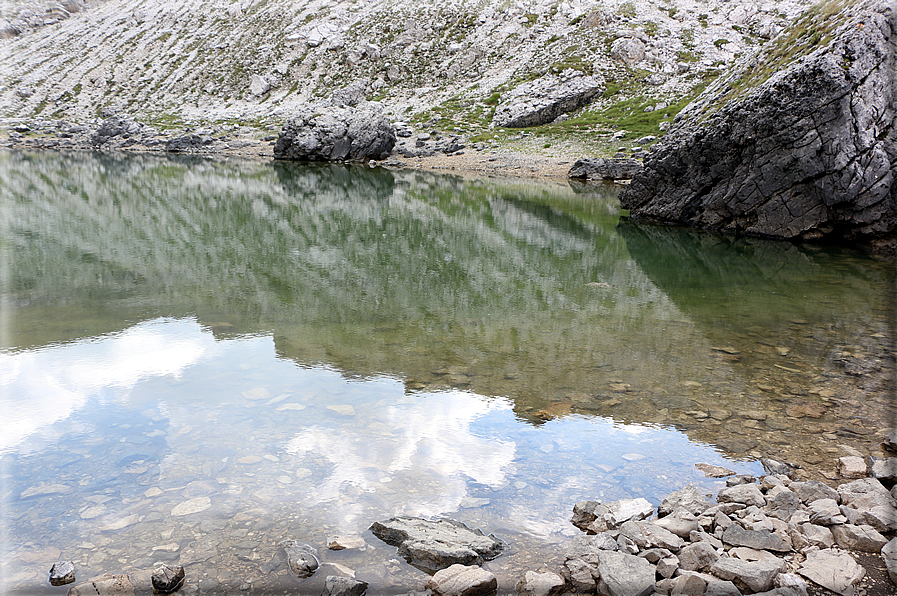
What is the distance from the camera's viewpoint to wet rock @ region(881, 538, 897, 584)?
15.6 ft

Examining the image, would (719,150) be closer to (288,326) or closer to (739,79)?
(739,79)

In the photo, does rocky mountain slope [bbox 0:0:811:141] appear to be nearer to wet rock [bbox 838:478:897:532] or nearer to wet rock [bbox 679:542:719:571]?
wet rock [bbox 838:478:897:532]

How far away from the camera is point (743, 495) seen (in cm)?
607

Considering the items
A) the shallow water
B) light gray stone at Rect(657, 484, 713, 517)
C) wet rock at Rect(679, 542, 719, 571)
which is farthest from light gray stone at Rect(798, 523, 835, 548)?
Answer: the shallow water

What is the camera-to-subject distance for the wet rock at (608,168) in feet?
176

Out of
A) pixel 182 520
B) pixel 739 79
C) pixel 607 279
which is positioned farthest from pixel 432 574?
pixel 739 79

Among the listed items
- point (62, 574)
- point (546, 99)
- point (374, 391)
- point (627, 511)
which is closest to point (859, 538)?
point (627, 511)

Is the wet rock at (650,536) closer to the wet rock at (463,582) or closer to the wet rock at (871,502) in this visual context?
the wet rock at (463,582)

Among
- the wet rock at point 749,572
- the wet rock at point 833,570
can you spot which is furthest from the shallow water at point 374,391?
the wet rock at point 833,570

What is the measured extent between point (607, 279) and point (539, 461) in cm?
1169

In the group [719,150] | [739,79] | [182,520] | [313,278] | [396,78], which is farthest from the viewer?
[396,78]

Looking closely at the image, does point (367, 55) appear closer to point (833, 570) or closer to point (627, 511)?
point (627, 511)

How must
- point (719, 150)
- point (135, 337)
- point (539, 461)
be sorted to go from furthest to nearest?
point (719, 150) < point (135, 337) < point (539, 461)

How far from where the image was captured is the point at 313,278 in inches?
635
